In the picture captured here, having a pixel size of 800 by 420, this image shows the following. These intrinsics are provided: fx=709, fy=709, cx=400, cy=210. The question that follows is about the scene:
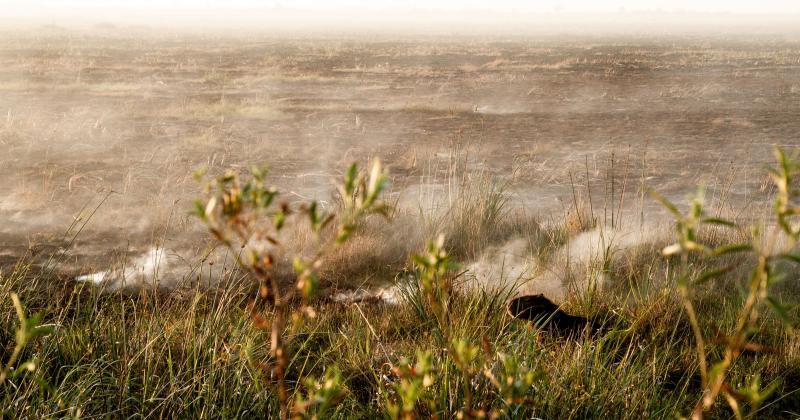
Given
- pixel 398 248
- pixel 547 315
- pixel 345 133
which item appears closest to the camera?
pixel 547 315

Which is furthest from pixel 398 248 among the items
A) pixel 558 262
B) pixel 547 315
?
pixel 547 315

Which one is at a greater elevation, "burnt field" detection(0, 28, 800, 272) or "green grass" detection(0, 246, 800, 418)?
"green grass" detection(0, 246, 800, 418)

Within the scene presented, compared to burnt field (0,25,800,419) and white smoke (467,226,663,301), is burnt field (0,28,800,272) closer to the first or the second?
burnt field (0,25,800,419)

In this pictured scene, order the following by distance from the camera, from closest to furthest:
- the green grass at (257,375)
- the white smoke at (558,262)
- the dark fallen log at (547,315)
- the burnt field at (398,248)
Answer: the burnt field at (398,248) < the green grass at (257,375) < the dark fallen log at (547,315) < the white smoke at (558,262)

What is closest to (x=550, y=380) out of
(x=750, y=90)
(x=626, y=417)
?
(x=626, y=417)

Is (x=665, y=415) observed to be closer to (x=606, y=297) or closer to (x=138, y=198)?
(x=606, y=297)

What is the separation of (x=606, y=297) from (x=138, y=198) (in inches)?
191

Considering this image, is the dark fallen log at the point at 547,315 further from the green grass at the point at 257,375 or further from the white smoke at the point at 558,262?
the white smoke at the point at 558,262

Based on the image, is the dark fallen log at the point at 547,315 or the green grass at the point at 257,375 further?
the dark fallen log at the point at 547,315

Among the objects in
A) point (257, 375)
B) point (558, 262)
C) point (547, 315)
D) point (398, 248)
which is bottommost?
point (398, 248)

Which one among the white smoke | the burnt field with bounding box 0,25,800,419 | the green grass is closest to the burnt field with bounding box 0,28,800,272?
the burnt field with bounding box 0,25,800,419

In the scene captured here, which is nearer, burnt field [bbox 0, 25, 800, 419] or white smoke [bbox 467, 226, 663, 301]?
burnt field [bbox 0, 25, 800, 419]

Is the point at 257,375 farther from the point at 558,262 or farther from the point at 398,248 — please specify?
the point at 398,248

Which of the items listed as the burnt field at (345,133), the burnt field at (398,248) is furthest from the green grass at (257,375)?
the burnt field at (345,133)
